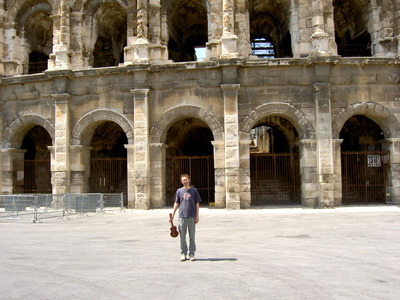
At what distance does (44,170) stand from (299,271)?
15.8 m

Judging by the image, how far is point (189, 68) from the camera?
13.8 m

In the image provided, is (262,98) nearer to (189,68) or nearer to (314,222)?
(189,68)

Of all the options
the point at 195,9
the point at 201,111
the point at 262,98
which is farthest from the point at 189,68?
the point at 195,9

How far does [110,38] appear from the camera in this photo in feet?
58.2

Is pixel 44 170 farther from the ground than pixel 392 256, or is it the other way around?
pixel 44 170

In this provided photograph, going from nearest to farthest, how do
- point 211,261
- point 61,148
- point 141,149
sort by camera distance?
point 211,261 → point 141,149 → point 61,148

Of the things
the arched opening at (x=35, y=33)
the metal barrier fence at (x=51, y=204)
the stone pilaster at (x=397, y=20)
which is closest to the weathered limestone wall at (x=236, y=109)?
the stone pilaster at (x=397, y=20)

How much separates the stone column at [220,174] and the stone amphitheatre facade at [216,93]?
1.5 inches

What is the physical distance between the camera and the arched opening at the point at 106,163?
16281 mm

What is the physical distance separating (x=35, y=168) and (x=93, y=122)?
213 inches

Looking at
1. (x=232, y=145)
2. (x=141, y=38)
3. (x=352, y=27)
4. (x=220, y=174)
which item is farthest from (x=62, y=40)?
(x=352, y=27)

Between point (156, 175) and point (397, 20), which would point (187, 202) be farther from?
point (397, 20)

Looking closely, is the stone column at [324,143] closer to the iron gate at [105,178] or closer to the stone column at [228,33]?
the stone column at [228,33]

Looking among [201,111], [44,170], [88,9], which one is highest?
[88,9]
